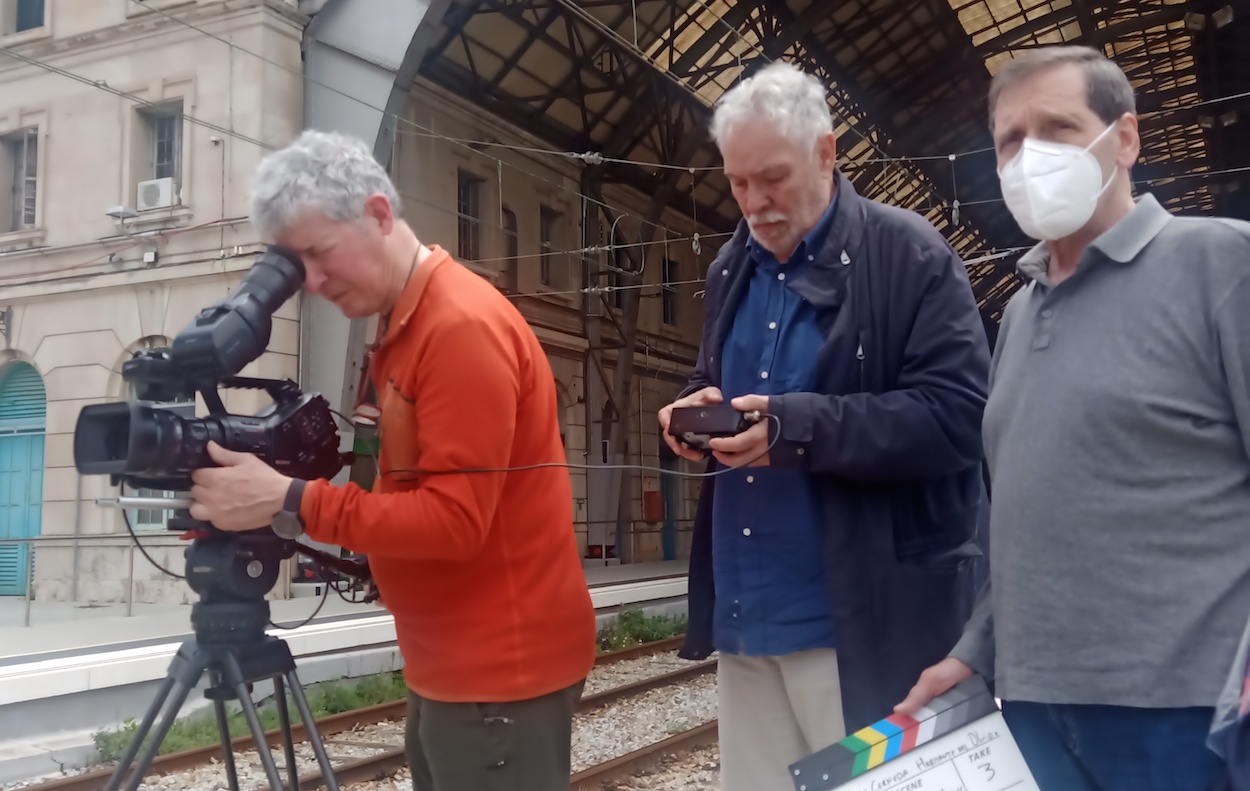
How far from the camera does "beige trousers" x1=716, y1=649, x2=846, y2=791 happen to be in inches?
68.9

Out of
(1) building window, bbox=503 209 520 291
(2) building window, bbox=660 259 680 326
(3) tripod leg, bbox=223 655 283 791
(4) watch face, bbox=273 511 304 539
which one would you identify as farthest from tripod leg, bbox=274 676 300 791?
(2) building window, bbox=660 259 680 326

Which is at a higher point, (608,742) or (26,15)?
(26,15)

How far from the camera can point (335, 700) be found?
282 inches

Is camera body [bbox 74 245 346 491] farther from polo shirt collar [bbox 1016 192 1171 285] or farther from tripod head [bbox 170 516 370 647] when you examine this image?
polo shirt collar [bbox 1016 192 1171 285]

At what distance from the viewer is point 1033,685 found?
1.39 metres

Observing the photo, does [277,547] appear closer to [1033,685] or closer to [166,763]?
[1033,685]

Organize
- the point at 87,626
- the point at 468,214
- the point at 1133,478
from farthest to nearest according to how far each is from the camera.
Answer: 1. the point at 468,214
2. the point at 87,626
3. the point at 1133,478

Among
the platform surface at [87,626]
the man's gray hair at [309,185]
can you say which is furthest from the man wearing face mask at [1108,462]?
the platform surface at [87,626]

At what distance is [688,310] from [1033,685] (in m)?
20.4

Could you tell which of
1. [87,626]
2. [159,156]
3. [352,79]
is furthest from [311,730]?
[159,156]

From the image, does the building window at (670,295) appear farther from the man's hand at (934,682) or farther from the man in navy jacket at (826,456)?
the man's hand at (934,682)

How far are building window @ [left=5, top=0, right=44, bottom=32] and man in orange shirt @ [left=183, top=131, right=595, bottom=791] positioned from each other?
10.7m

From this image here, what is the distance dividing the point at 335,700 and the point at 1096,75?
6826mm

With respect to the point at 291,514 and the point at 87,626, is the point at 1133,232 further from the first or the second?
the point at 87,626
